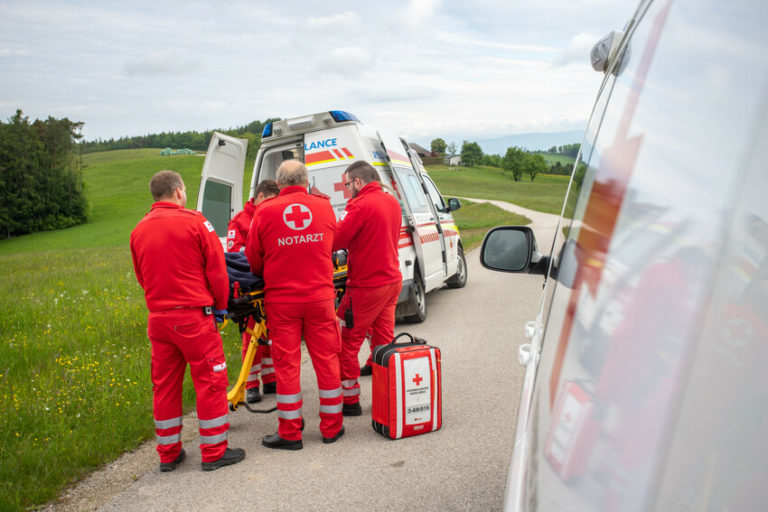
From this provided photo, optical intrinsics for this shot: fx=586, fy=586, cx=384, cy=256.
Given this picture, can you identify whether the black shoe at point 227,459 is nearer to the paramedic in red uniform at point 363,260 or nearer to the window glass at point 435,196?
the paramedic in red uniform at point 363,260

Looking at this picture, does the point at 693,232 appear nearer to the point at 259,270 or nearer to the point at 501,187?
the point at 259,270

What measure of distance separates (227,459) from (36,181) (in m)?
60.7

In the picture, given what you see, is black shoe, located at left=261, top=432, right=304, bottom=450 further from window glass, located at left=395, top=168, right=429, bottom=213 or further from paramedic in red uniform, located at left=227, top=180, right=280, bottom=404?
window glass, located at left=395, top=168, right=429, bottom=213

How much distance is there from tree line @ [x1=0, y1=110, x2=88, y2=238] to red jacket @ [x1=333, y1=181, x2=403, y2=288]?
57.4 m

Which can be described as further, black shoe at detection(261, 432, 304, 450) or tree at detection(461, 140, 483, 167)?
tree at detection(461, 140, 483, 167)

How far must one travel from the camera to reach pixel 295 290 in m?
4.28

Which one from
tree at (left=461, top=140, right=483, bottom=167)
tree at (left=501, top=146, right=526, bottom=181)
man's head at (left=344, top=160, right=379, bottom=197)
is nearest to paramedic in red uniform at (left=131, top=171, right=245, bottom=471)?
man's head at (left=344, top=160, right=379, bottom=197)

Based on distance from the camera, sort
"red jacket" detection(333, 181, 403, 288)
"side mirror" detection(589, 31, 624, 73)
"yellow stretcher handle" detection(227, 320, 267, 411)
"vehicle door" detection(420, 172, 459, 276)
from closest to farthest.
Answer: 1. "side mirror" detection(589, 31, 624, 73)
2. "yellow stretcher handle" detection(227, 320, 267, 411)
3. "red jacket" detection(333, 181, 403, 288)
4. "vehicle door" detection(420, 172, 459, 276)

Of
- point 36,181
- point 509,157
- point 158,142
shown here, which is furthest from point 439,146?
point 36,181

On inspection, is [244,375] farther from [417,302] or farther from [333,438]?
[417,302]

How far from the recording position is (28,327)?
8.16 meters

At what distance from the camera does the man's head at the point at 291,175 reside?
4.39 m

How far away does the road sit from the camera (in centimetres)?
351

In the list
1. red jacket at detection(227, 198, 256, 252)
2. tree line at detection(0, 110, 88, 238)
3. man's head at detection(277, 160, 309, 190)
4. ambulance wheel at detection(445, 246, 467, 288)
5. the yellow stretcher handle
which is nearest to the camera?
man's head at detection(277, 160, 309, 190)
